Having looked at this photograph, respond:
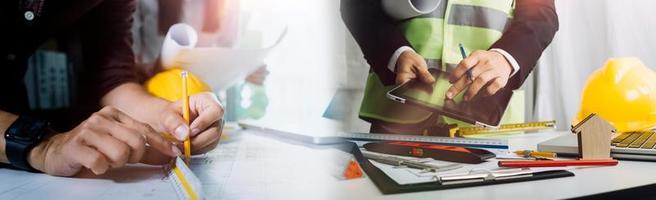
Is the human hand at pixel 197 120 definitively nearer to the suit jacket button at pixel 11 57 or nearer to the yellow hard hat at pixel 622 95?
the suit jacket button at pixel 11 57

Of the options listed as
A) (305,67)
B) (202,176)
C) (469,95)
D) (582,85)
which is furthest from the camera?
(582,85)

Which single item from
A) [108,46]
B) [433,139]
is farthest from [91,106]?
[433,139]

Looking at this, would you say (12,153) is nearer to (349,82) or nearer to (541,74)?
(349,82)

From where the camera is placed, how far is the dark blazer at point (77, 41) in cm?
59

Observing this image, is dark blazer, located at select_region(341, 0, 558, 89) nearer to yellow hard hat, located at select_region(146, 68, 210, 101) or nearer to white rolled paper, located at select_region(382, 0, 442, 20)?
white rolled paper, located at select_region(382, 0, 442, 20)

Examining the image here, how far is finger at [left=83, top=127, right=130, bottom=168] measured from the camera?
22.6 inches

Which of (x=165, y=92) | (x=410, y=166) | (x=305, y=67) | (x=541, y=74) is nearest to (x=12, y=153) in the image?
(x=165, y=92)

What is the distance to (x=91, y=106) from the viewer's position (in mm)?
633

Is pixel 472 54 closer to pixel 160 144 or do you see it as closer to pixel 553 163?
pixel 553 163

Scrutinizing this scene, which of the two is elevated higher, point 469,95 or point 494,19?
point 494,19

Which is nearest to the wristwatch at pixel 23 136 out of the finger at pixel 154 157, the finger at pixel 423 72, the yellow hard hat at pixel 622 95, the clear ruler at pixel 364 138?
the finger at pixel 154 157

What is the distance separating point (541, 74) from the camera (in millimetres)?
910

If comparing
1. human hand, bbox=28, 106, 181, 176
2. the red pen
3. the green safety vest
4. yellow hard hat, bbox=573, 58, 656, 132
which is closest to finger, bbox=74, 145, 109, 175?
human hand, bbox=28, 106, 181, 176

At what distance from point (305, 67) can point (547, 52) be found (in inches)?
17.6
